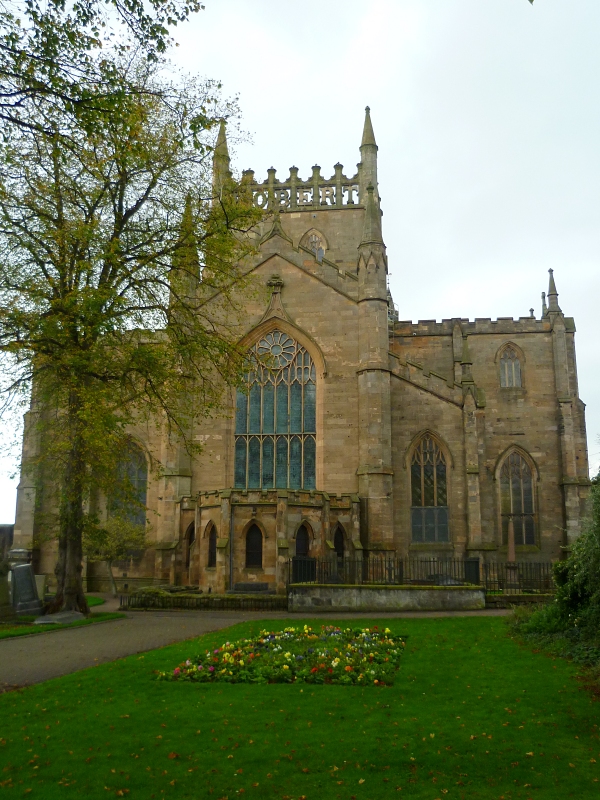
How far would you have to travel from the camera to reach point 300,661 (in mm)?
12703

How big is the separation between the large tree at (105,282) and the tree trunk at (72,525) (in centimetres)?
4

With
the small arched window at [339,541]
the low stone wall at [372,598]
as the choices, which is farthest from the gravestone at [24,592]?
the small arched window at [339,541]

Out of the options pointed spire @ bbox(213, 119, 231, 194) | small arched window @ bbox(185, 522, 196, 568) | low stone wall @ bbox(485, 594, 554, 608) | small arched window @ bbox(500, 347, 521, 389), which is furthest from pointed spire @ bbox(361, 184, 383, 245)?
low stone wall @ bbox(485, 594, 554, 608)

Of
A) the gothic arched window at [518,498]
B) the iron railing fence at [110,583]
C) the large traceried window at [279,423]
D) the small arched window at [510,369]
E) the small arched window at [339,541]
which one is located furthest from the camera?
the small arched window at [510,369]

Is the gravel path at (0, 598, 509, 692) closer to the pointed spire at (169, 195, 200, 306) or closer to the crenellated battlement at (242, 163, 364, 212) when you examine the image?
the pointed spire at (169, 195, 200, 306)

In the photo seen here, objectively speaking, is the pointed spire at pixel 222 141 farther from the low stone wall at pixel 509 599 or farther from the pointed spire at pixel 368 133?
the low stone wall at pixel 509 599

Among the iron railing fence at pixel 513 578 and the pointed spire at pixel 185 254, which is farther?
the iron railing fence at pixel 513 578

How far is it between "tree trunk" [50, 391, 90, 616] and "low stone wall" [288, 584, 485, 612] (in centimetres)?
611

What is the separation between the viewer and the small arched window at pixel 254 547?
25.5 metres

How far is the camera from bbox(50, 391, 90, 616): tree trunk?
2012 cm

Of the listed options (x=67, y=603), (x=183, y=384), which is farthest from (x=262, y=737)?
(x=67, y=603)

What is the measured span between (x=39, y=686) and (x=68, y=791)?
16.0 ft

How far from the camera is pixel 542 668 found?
12281 mm

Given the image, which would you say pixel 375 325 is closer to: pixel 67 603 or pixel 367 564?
pixel 367 564
